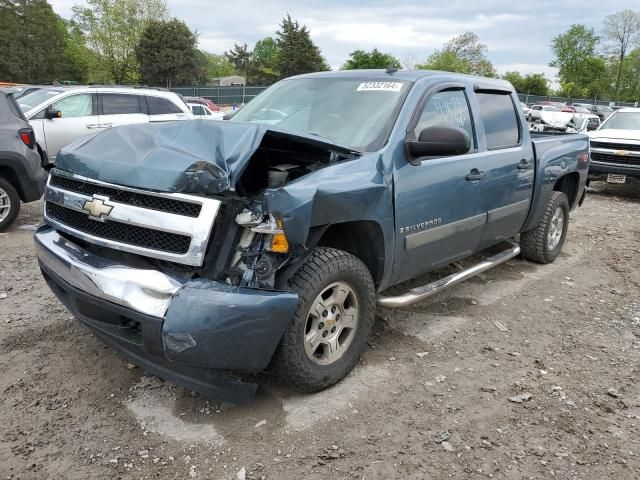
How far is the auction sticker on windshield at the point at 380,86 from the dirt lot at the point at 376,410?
1.77m

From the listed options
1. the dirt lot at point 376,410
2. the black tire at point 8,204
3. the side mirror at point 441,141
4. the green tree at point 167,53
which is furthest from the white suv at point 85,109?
the green tree at point 167,53

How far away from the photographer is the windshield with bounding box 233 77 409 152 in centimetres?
356

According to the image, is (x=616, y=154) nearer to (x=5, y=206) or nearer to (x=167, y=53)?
(x=5, y=206)

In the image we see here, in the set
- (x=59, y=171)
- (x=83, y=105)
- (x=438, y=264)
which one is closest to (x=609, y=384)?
(x=438, y=264)

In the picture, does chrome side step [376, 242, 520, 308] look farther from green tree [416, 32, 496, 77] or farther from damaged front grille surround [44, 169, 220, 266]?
green tree [416, 32, 496, 77]

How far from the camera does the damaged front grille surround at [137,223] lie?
8.41ft

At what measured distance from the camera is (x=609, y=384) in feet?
11.4

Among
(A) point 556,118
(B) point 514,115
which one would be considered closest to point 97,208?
(B) point 514,115

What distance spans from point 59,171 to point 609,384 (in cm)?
371

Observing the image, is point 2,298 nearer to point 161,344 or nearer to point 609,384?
point 161,344

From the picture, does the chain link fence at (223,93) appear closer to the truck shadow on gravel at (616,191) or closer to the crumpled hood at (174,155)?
the truck shadow on gravel at (616,191)

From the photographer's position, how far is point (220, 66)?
105562 mm

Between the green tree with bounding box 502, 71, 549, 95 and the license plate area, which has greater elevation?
the green tree with bounding box 502, 71, 549, 95

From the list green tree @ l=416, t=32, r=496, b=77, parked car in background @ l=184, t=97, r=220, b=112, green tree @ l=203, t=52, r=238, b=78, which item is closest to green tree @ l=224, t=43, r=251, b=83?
green tree @ l=203, t=52, r=238, b=78
